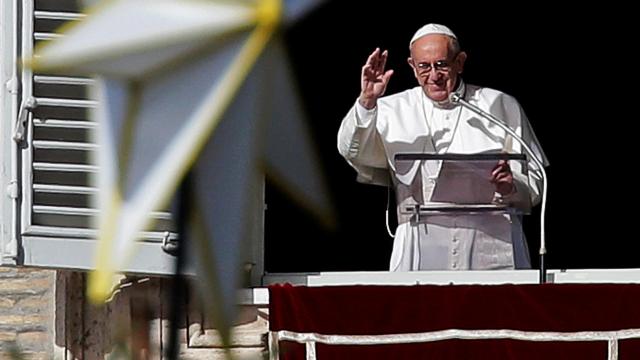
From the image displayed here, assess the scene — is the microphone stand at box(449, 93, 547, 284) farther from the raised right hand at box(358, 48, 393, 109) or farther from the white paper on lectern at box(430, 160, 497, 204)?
the raised right hand at box(358, 48, 393, 109)

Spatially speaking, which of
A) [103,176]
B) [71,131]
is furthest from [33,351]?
[103,176]

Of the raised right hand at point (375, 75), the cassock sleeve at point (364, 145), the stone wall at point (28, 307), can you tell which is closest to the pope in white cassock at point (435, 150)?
the cassock sleeve at point (364, 145)

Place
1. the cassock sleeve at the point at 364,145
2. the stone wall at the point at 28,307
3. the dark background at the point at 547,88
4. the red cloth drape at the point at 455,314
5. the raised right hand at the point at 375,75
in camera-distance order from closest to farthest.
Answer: the raised right hand at the point at 375,75 < the red cloth drape at the point at 455,314 < the cassock sleeve at the point at 364,145 < the stone wall at the point at 28,307 < the dark background at the point at 547,88

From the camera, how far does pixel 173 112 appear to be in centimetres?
111

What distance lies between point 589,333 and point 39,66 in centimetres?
374

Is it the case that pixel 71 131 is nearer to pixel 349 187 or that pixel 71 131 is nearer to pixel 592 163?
pixel 349 187

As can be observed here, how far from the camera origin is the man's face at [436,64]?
489cm

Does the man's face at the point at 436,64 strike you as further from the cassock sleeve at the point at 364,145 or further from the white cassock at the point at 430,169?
the cassock sleeve at the point at 364,145

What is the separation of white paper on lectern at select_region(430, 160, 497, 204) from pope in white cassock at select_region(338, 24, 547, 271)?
0.02m

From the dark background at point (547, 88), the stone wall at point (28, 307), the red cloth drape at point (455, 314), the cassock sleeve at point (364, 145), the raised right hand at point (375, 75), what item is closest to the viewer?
the raised right hand at point (375, 75)

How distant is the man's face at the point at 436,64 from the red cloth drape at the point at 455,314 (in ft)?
1.78

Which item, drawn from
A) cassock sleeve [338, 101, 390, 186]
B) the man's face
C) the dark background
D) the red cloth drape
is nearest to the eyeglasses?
the man's face

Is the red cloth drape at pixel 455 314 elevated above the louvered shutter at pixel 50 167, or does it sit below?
below

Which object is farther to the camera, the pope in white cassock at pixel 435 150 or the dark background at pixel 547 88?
the dark background at pixel 547 88
